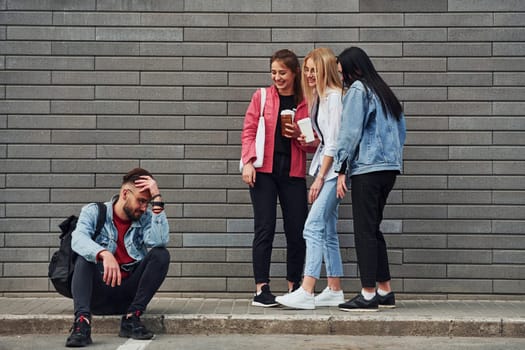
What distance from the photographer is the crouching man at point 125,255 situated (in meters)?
6.11

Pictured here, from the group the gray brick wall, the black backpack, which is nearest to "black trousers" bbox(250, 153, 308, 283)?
the gray brick wall

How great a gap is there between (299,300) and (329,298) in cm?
39

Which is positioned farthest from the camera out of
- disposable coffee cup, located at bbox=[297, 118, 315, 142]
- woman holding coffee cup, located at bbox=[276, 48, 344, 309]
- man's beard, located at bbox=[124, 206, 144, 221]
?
disposable coffee cup, located at bbox=[297, 118, 315, 142]

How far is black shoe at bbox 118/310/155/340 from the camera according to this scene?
6.18 meters

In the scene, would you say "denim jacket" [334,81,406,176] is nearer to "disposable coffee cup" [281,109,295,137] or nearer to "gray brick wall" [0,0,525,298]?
"disposable coffee cup" [281,109,295,137]

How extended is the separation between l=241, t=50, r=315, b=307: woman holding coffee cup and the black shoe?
114cm

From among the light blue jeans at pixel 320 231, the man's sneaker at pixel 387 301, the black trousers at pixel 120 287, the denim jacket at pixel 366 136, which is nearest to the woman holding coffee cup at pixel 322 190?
the light blue jeans at pixel 320 231

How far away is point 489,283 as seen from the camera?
7.51m

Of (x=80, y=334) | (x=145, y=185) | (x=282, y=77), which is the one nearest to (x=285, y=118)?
(x=282, y=77)

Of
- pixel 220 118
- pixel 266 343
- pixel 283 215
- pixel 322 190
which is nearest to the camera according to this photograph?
pixel 266 343

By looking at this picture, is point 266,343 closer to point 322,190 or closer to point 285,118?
point 322,190

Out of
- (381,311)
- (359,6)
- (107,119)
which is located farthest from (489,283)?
(107,119)

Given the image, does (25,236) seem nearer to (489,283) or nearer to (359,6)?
(359,6)

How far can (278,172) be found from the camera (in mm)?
7141
